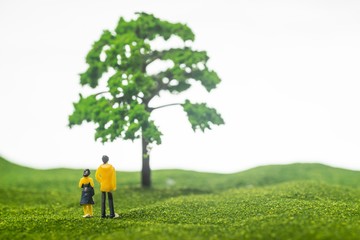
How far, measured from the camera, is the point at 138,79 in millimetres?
35344

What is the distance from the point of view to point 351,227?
18438 millimetres

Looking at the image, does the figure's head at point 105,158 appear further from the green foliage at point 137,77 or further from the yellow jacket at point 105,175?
the green foliage at point 137,77

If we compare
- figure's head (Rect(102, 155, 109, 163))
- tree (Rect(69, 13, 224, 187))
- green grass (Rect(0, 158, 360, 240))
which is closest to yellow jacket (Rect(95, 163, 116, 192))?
figure's head (Rect(102, 155, 109, 163))

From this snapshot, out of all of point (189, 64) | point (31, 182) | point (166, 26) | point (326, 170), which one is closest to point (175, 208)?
point (189, 64)

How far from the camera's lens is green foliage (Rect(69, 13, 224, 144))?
34.6 metres

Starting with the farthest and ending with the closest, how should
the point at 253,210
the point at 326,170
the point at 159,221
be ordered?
Result: 1. the point at 326,170
2. the point at 253,210
3. the point at 159,221

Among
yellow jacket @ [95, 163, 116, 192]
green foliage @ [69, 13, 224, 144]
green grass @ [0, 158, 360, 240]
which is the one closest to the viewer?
green grass @ [0, 158, 360, 240]

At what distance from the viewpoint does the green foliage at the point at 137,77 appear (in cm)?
3456

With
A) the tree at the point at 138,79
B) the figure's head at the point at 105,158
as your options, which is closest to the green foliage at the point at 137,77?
the tree at the point at 138,79

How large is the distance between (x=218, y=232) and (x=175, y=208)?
7.38 meters

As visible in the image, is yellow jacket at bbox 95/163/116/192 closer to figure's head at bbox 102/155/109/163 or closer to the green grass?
figure's head at bbox 102/155/109/163

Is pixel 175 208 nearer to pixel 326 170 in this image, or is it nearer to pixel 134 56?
pixel 134 56

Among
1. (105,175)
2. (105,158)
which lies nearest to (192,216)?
(105,175)

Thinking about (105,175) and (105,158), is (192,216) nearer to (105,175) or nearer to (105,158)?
(105,175)
